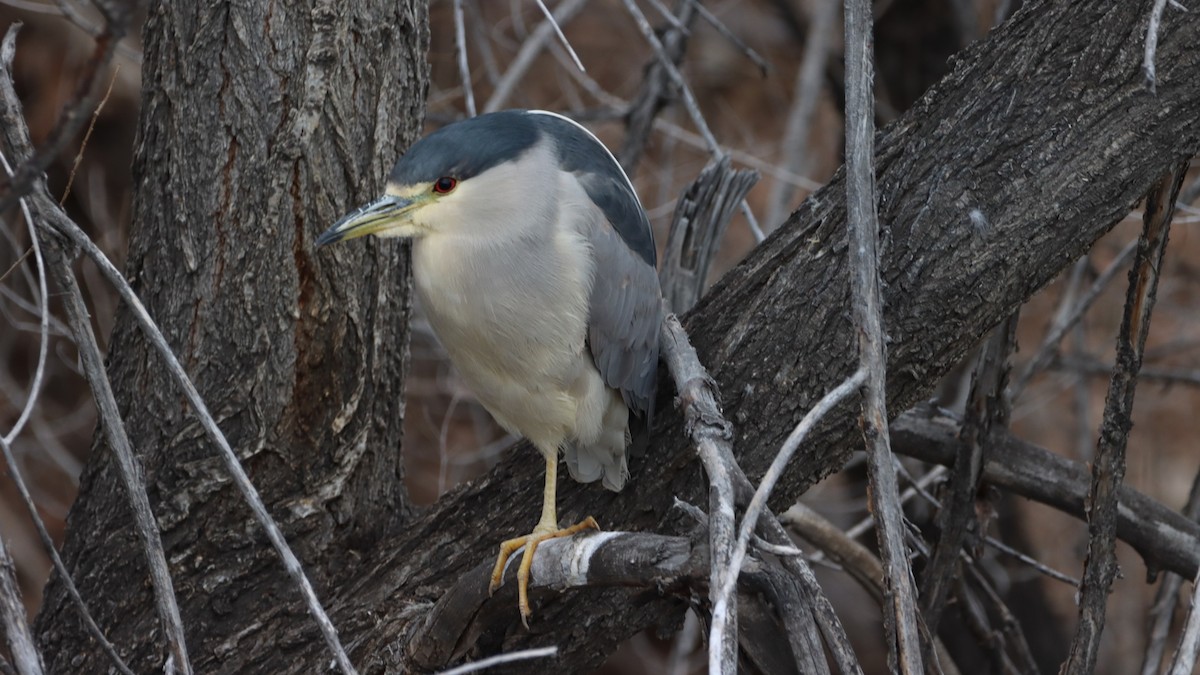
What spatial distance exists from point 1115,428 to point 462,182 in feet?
4.04

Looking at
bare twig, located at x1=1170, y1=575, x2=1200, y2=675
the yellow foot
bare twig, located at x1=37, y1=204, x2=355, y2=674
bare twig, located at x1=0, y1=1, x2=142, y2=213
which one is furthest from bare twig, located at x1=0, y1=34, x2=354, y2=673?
bare twig, located at x1=1170, y1=575, x2=1200, y2=675

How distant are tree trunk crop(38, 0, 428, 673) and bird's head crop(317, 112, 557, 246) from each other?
0.74ft

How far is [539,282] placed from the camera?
223 cm

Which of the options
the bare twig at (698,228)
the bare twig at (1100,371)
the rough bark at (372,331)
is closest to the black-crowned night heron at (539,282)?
the rough bark at (372,331)

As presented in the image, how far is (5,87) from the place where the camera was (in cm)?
184

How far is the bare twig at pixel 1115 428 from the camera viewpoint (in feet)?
6.75

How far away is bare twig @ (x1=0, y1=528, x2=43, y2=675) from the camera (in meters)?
1.58

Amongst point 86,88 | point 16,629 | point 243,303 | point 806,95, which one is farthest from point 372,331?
point 806,95

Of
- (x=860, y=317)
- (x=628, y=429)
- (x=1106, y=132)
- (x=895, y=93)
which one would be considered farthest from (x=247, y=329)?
(x=895, y=93)

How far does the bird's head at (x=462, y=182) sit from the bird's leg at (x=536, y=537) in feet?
1.57

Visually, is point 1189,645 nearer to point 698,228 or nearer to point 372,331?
point 698,228

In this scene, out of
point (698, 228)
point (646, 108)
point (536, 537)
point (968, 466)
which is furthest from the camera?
point (646, 108)

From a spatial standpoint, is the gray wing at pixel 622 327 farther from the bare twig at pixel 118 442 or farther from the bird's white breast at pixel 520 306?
the bare twig at pixel 118 442

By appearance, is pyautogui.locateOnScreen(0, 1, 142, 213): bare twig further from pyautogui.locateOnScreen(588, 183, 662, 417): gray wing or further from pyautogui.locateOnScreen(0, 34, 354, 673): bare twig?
pyautogui.locateOnScreen(588, 183, 662, 417): gray wing
